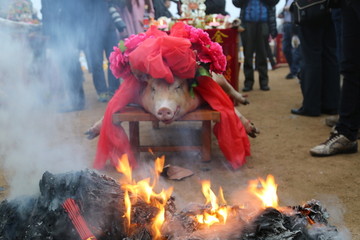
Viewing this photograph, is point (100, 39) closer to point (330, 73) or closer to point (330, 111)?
point (330, 73)

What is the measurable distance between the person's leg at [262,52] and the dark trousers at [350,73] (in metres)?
4.19

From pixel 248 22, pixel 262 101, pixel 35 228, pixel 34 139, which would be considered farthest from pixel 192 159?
pixel 248 22

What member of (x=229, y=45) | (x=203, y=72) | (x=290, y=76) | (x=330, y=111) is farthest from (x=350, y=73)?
(x=290, y=76)

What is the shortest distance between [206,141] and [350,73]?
4.90 feet

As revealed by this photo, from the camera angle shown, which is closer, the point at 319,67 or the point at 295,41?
the point at 319,67

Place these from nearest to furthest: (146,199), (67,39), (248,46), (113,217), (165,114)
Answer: (113,217)
(146,199)
(165,114)
(67,39)
(248,46)

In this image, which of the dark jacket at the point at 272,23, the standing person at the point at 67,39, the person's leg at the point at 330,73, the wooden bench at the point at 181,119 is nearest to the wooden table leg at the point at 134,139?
the wooden bench at the point at 181,119

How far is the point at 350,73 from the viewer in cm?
340

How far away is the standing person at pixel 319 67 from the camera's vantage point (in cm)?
497

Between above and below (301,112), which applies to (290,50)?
above

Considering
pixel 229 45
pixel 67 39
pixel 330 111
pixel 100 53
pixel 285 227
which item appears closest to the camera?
pixel 285 227

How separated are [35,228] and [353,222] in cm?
192

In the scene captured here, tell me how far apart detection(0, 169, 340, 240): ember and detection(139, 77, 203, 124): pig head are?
1506 mm

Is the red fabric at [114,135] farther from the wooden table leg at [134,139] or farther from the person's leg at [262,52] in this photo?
the person's leg at [262,52]
